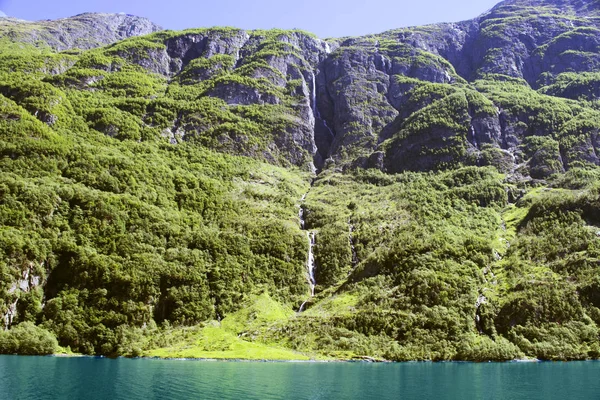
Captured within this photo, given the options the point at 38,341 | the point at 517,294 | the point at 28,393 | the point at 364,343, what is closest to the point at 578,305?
the point at 517,294

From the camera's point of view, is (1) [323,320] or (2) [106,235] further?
(2) [106,235]

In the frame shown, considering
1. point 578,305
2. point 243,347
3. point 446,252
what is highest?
point 446,252

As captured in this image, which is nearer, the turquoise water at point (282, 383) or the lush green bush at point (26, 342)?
the turquoise water at point (282, 383)

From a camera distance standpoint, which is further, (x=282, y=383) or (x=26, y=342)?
(x=26, y=342)

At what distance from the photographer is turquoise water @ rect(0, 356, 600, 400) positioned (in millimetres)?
77188

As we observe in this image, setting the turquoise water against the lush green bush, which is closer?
the turquoise water

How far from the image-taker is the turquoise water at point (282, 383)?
77188 millimetres

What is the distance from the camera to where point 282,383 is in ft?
300

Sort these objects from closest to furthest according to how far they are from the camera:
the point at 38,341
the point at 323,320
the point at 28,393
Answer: the point at 28,393 < the point at 38,341 < the point at 323,320

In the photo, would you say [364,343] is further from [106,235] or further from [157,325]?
[106,235]

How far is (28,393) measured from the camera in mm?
73438

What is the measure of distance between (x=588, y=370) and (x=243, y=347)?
9765 cm

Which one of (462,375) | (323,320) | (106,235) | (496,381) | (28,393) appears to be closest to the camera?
(28,393)

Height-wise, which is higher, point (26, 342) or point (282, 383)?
point (282, 383)
